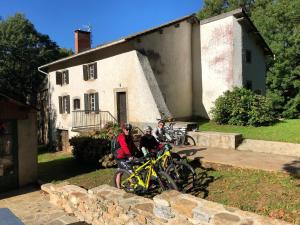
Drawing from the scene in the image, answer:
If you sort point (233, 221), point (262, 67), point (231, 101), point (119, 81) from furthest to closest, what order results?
point (262, 67) < point (119, 81) < point (231, 101) < point (233, 221)

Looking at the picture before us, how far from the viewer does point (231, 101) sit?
17000 mm

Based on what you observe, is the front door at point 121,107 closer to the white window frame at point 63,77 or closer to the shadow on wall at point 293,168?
the white window frame at point 63,77

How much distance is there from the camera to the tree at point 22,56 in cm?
3078

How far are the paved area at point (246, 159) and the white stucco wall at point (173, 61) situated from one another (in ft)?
22.7

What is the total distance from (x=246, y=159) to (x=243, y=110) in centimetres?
651

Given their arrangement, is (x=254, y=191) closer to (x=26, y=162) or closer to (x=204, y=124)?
(x=26, y=162)

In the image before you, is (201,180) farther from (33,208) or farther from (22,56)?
(22,56)

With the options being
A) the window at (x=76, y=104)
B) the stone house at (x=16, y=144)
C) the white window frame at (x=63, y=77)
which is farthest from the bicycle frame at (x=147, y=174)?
the white window frame at (x=63, y=77)

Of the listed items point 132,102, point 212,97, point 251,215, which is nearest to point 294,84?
point 212,97

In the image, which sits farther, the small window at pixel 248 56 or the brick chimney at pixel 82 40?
the brick chimney at pixel 82 40

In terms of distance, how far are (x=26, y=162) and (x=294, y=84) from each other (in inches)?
867

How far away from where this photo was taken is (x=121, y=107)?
18.8m

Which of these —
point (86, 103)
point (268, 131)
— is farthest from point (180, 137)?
point (86, 103)

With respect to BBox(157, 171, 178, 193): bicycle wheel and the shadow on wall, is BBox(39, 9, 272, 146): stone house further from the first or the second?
BBox(157, 171, 178, 193): bicycle wheel
